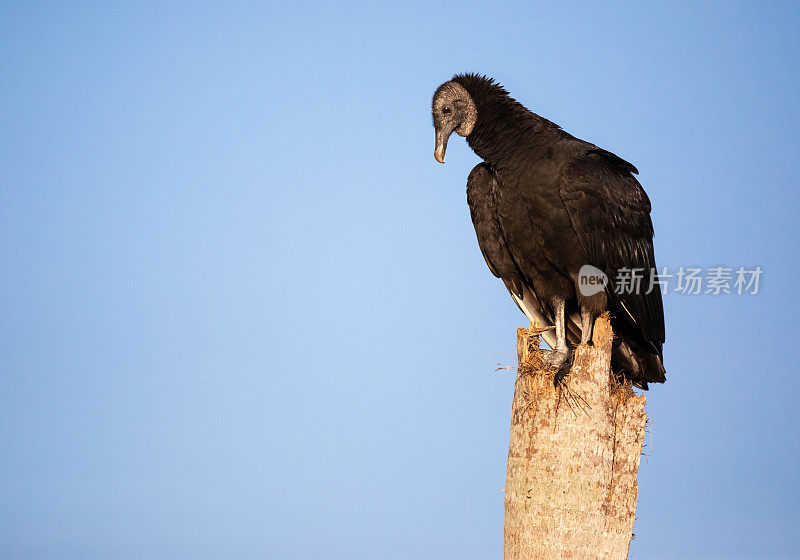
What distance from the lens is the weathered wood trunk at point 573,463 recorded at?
3980mm

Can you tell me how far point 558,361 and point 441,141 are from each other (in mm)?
1620

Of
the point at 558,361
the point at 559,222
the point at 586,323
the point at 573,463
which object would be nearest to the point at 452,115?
the point at 559,222

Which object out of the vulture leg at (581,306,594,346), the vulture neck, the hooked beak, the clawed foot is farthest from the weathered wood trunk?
the hooked beak

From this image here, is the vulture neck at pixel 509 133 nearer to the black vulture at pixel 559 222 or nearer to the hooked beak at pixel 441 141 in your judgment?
the black vulture at pixel 559 222

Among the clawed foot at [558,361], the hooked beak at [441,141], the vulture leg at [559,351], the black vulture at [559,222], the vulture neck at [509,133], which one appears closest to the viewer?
the clawed foot at [558,361]

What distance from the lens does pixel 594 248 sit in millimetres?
4699

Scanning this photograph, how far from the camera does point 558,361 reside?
4.63 m

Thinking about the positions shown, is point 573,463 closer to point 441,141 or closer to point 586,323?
point 586,323

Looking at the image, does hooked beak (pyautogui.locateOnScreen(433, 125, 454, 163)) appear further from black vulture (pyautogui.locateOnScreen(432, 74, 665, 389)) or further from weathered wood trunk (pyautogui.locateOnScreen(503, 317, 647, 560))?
weathered wood trunk (pyautogui.locateOnScreen(503, 317, 647, 560))

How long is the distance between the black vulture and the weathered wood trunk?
270 mm

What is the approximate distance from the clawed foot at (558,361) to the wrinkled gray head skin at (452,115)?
4.71 ft

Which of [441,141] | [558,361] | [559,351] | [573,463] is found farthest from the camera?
[441,141]

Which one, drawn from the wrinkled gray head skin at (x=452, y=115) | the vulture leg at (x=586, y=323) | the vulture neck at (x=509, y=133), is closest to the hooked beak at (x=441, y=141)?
the wrinkled gray head skin at (x=452, y=115)

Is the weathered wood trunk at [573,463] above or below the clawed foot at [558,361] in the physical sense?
below
